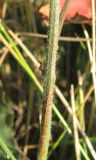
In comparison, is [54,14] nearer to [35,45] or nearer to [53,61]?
[53,61]

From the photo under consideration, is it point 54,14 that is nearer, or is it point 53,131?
point 54,14

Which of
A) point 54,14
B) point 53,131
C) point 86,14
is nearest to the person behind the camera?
point 54,14

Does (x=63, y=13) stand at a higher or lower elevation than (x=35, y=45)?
lower

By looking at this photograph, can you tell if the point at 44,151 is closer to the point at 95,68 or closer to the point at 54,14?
the point at 54,14

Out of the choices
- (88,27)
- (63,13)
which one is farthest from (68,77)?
(63,13)

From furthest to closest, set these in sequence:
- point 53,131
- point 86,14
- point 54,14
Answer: point 53,131
point 86,14
point 54,14

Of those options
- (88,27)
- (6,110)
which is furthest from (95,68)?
(6,110)
